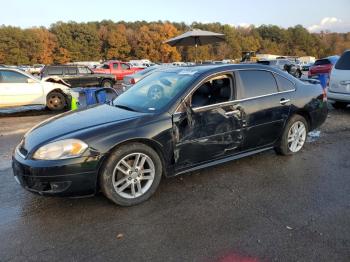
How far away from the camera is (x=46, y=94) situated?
11.3 m

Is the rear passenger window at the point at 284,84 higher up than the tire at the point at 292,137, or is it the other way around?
the rear passenger window at the point at 284,84

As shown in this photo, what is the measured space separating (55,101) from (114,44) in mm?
79503

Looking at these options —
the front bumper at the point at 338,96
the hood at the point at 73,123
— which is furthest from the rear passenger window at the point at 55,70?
the hood at the point at 73,123

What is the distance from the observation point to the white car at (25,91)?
10562 millimetres

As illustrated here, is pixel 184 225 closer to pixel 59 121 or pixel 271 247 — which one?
pixel 271 247

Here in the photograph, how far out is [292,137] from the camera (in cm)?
543

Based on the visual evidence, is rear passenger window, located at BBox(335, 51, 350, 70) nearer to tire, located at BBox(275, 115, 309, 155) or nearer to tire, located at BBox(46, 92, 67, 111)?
tire, located at BBox(275, 115, 309, 155)

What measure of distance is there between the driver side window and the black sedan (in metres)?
0.01

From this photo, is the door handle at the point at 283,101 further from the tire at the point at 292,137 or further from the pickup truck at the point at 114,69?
the pickup truck at the point at 114,69

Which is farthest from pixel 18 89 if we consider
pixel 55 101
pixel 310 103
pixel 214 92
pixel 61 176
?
pixel 310 103

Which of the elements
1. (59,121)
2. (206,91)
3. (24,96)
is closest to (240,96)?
(206,91)

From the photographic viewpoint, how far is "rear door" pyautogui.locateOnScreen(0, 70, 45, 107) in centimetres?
1055

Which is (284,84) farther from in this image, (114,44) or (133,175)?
(114,44)

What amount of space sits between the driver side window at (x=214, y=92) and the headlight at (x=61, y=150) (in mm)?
1528
